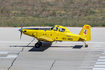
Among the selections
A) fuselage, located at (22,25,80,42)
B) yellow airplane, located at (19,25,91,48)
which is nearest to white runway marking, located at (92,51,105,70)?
yellow airplane, located at (19,25,91,48)

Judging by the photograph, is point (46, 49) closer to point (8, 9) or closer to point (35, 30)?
point (35, 30)

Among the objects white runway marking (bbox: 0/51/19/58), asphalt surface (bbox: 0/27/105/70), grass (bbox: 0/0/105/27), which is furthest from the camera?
grass (bbox: 0/0/105/27)

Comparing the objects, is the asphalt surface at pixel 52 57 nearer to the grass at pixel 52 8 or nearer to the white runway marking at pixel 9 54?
the white runway marking at pixel 9 54

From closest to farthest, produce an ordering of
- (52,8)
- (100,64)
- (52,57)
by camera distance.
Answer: (100,64) < (52,57) < (52,8)

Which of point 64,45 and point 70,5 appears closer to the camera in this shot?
point 64,45

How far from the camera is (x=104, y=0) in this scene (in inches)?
2404

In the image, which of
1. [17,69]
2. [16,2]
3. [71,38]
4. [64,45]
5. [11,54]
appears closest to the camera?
[17,69]

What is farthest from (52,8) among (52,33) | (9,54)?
(9,54)

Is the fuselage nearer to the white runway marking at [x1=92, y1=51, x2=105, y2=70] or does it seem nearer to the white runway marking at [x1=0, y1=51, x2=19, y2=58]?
the white runway marking at [x1=0, y1=51, x2=19, y2=58]

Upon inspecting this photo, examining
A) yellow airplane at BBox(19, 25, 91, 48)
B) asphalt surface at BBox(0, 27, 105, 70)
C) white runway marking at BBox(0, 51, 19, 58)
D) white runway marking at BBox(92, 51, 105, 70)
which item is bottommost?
white runway marking at BBox(92, 51, 105, 70)

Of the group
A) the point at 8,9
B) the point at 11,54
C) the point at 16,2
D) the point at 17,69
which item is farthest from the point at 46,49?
the point at 16,2

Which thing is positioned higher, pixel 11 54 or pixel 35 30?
pixel 35 30

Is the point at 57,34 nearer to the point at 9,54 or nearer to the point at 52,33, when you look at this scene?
the point at 52,33

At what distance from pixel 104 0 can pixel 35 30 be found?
4860 centimetres
